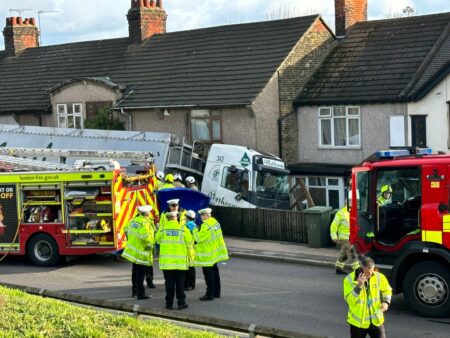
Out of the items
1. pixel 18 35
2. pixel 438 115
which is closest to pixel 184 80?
pixel 438 115

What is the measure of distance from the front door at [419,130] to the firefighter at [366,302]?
15179mm

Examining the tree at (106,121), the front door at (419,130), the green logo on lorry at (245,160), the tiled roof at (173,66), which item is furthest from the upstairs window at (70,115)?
the front door at (419,130)

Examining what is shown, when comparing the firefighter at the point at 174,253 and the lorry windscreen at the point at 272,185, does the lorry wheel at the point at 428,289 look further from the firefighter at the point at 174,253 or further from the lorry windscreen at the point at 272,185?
the lorry windscreen at the point at 272,185

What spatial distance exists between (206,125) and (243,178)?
17.1ft

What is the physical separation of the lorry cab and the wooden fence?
0.89 meters

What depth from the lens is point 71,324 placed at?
9008 mm

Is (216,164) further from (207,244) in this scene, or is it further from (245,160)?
(207,244)

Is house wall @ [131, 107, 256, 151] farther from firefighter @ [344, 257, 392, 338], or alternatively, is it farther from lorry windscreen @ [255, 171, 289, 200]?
firefighter @ [344, 257, 392, 338]

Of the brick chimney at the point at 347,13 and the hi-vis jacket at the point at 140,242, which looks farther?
the brick chimney at the point at 347,13

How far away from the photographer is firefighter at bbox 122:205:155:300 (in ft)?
43.8

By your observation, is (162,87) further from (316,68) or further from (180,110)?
(316,68)

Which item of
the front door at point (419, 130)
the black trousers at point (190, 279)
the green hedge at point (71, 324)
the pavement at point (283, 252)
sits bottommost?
the pavement at point (283, 252)

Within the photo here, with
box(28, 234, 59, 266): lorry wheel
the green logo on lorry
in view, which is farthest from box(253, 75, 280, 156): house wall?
box(28, 234, 59, 266): lorry wheel

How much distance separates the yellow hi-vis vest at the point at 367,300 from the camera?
28.8 feet
